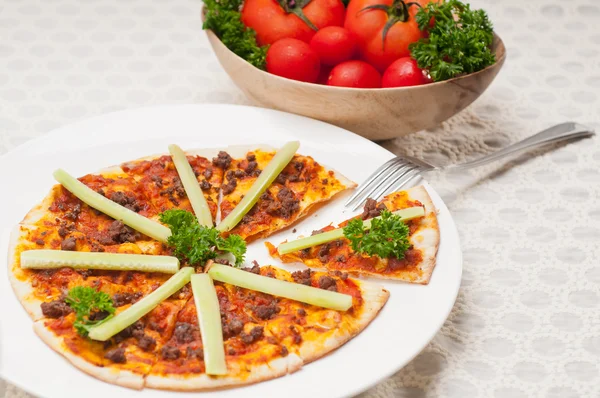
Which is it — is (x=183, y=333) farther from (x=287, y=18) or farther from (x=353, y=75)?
(x=287, y=18)

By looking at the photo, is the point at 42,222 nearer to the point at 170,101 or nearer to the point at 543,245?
the point at 170,101

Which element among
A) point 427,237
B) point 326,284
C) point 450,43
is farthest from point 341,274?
point 450,43

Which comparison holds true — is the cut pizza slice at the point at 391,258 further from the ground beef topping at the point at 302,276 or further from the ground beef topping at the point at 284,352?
the ground beef topping at the point at 284,352

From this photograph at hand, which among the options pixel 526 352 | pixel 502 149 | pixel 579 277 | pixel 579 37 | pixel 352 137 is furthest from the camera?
pixel 579 37

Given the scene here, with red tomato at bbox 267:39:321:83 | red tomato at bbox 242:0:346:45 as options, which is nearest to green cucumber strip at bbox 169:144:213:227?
red tomato at bbox 267:39:321:83

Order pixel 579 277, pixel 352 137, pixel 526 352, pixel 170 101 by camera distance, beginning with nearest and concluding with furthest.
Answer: pixel 526 352 < pixel 579 277 < pixel 352 137 < pixel 170 101

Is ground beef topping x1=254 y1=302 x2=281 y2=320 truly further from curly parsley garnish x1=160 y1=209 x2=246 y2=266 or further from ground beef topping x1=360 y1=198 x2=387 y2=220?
ground beef topping x1=360 y1=198 x2=387 y2=220

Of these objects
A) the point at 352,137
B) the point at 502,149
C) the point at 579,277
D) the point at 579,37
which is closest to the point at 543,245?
the point at 579,277
